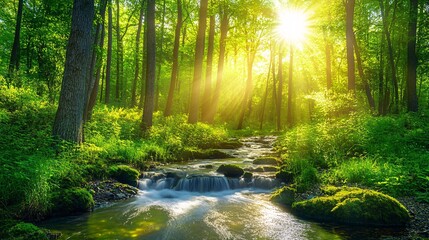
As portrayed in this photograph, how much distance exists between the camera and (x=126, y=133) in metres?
15.2

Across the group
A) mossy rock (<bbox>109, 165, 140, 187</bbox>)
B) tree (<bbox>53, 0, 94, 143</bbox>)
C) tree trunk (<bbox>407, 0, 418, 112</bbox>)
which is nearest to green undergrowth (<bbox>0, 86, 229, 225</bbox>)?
mossy rock (<bbox>109, 165, 140, 187</bbox>)

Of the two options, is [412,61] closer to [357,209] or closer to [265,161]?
[265,161]

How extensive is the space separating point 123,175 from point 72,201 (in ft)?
9.13

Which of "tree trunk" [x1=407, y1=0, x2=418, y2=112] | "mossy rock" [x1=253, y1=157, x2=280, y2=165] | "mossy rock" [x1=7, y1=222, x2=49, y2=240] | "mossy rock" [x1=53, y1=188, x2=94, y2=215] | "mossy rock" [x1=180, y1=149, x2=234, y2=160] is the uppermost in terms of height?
"tree trunk" [x1=407, y1=0, x2=418, y2=112]

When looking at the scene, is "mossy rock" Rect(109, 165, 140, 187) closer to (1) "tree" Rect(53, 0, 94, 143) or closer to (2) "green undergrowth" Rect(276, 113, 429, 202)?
(1) "tree" Rect(53, 0, 94, 143)

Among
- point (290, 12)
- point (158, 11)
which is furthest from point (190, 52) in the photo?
point (290, 12)

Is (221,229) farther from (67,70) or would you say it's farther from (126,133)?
(126,133)

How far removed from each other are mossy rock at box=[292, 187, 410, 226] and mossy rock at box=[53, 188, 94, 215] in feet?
17.8

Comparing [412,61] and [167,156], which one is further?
[412,61]

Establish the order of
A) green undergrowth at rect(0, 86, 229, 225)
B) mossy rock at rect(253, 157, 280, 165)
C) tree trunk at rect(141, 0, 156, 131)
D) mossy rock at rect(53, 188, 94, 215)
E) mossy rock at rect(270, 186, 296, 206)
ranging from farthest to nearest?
tree trunk at rect(141, 0, 156, 131) < mossy rock at rect(253, 157, 280, 165) < mossy rock at rect(270, 186, 296, 206) < mossy rock at rect(53, 188, 94, 215) < green undergrowth at rect(0, 86, 229, 225)

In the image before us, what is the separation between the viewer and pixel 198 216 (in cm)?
829

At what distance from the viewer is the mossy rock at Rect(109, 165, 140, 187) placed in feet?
34.4

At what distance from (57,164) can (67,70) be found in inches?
134

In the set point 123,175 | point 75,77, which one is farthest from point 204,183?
point 75,77
